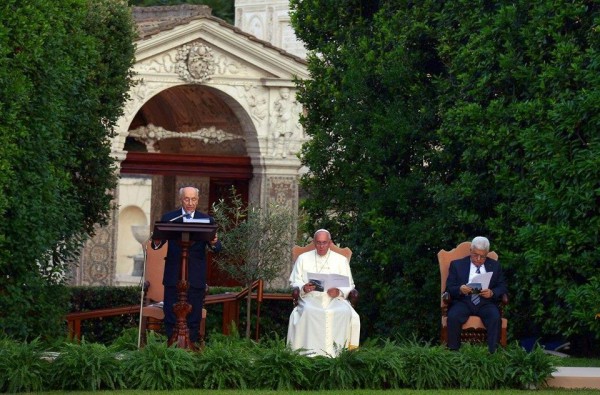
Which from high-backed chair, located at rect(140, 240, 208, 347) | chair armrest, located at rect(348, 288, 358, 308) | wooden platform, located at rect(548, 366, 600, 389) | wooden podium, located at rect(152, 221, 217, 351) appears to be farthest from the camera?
high-backed chair, located at rect(140, 240, 208, 347)

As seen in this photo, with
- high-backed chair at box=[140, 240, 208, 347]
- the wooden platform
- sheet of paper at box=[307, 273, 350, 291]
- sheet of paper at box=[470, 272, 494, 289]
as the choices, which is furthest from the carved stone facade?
the wooden platform

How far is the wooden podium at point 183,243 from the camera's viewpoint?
15180 mm

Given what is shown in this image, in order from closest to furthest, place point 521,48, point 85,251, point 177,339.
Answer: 1. point 177,339
2. point 521,48
3. point 85,251

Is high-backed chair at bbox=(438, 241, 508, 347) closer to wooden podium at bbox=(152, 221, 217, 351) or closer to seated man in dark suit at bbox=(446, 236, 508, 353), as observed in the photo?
seated man in dark suit at bbox=(446, 236, 508, 353)

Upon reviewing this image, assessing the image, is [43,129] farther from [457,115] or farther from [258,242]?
[258,242]

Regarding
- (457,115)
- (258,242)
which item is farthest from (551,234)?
(258,242)

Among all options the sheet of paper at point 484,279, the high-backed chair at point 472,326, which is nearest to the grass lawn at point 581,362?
the high-backed chair at point 472,326

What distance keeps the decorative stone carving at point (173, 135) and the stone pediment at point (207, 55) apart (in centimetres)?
106

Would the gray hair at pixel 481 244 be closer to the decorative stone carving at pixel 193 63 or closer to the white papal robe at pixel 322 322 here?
the white papal robe at pixel 322 322

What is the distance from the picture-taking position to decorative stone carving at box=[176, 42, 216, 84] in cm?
2884

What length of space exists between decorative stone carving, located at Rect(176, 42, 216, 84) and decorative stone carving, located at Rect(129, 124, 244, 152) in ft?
3.45

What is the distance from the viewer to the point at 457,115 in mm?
18000

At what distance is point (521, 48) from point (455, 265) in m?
2.41

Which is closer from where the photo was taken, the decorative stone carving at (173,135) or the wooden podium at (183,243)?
the wooden podium at (183,243)
